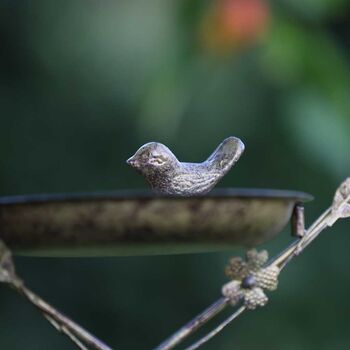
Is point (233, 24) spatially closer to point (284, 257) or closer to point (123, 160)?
point (123, 160)

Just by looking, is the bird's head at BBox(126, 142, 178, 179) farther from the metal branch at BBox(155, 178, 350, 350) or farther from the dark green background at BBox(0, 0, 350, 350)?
the dark green background at BBox(0, 0, 350, 350)

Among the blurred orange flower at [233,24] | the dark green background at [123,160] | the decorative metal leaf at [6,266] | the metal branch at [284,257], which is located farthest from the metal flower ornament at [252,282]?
the dark green background at [123,160]

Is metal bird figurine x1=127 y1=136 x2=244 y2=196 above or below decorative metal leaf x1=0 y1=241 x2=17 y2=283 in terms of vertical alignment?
above

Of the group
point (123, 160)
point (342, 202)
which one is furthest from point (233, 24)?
point (342, 202)

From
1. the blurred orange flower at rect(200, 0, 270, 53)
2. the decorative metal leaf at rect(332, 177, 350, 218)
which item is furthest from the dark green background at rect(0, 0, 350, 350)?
the decorative metal leaf at rect(332, 177, 350, 218)

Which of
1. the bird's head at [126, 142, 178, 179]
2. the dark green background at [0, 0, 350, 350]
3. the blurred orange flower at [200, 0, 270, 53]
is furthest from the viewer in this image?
the dark green background at [0, 0, 350, 350]

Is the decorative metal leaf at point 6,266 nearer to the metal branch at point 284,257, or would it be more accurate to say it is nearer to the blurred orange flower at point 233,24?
the metal branch at point 284,257
